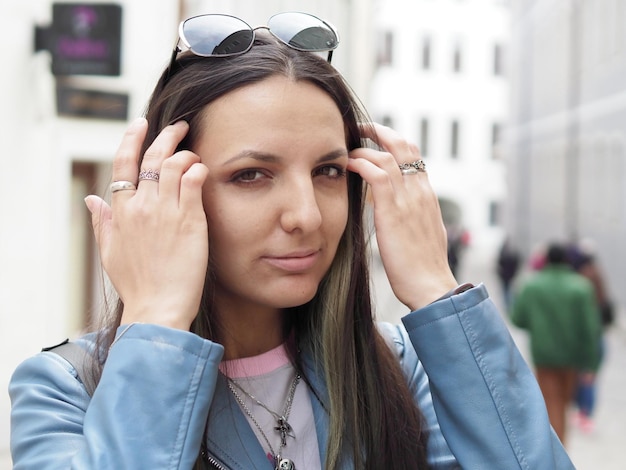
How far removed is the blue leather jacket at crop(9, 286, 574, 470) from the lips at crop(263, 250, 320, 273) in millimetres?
220

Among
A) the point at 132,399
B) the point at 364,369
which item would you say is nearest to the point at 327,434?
the point at 364,369

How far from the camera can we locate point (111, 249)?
69.3 inches

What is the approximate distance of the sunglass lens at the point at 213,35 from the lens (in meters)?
1.90

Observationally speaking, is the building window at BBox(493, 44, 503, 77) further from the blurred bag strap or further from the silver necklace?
the blurred bag strap

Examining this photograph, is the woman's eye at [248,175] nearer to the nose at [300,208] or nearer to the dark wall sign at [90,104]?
the nose at [300,208]

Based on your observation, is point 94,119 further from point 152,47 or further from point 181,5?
point 181,5

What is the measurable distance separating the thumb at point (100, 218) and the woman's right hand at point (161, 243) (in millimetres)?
27

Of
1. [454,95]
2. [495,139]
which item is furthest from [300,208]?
[495,139]

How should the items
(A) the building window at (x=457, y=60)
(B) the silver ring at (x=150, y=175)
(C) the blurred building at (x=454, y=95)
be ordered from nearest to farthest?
1. (B) the silver ring at (x=150, y=175)
2. (C) the blurred building at (x=454, y=95)
3. (A) the building window at (x=457, y=60)

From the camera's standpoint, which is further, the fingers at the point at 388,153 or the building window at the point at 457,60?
the building window at the point at 457,60

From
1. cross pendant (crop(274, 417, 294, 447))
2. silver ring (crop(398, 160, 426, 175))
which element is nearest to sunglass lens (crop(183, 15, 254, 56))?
silver ring (crop(398, 160, 426, 175))

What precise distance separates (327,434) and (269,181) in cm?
53

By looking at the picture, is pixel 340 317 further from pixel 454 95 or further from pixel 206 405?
pixel 454 95

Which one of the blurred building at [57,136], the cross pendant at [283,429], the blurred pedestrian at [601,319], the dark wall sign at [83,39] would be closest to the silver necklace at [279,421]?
the cross pendant at [283,429]
